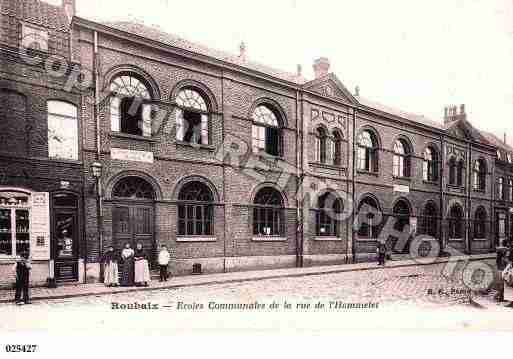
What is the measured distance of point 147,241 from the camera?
41.0 ft

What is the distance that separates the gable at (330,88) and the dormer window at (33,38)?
9535mm

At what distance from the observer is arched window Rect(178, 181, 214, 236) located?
43.5 feet

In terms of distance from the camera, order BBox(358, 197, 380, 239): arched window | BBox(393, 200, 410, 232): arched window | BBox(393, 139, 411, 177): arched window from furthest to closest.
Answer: BBox(393, 139, 411, 177): arched window
BBox(393, 200, 410, 232): arched window
BBox(358, 197, 380, 239): arched window

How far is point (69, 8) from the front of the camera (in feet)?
41.8

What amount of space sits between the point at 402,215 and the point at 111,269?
1488 centimetres

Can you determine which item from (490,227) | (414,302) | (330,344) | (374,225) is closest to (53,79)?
(330,344)

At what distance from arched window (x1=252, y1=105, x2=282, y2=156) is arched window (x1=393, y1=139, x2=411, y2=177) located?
775 cm

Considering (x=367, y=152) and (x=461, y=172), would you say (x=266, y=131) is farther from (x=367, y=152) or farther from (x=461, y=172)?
(x=461, y=172)

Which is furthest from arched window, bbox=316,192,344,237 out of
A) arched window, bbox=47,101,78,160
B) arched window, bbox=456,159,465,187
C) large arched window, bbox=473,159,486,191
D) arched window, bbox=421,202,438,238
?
large arched window, bbox=473,159,486,191

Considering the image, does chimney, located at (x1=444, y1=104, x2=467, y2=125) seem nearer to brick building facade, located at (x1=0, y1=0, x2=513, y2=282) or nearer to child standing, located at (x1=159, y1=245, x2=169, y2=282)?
brick building facade, located at (x1=0, y1=0, x2=513, y2=282)

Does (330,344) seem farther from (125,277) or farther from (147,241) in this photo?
(147,241)

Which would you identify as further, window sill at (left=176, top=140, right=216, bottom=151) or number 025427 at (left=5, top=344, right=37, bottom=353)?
window sill at (left=176, top=140, right=216, bottom=151)

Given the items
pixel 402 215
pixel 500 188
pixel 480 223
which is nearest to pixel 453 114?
pixel 500 188

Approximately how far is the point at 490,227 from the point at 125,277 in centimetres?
2433
